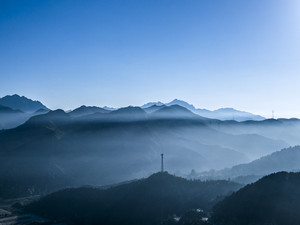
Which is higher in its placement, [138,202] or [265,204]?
[265,204]

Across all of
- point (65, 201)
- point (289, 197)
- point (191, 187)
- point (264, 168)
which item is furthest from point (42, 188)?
point (289, 197)

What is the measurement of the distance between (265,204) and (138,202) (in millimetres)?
42845

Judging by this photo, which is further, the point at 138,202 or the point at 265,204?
the point at 138,202

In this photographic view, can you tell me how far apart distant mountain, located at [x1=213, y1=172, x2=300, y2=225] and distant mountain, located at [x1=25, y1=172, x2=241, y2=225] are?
16969mm

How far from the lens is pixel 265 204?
72.6 meters

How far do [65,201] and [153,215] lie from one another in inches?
1776

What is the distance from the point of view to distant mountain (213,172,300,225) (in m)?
68.1

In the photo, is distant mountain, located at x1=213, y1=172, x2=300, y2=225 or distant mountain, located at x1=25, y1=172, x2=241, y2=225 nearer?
distant mountain, located at x1=213, y1=172, x2=300, y2=225

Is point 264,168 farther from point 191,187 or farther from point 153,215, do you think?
point 153,215

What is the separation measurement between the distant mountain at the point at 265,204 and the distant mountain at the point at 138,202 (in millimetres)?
16969

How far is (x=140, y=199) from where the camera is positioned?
332 feet

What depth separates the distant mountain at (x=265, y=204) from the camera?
68.1 meters

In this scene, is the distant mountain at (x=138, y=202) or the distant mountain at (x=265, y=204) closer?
the distant mountain at (x=265, y=204)

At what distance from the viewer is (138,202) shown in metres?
99.8
